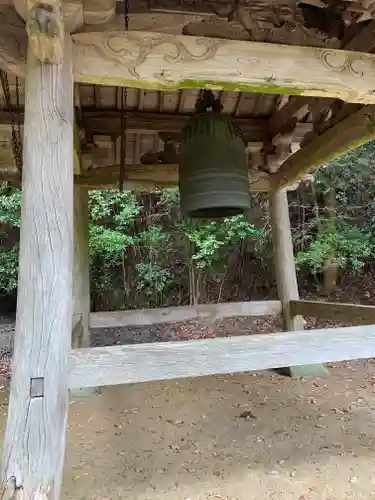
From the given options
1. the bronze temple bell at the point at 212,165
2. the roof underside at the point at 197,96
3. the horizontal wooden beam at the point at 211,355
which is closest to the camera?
the horizontal wooden beam at the point at 211,355

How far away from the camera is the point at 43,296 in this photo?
1.73 m

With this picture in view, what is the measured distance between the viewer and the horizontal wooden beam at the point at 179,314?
4574mm

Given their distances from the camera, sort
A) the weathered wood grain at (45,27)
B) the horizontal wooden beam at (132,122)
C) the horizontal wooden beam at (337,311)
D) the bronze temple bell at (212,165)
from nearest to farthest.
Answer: the weathered wood grain at (45,27), the bronze temple bell at (212,165), the horizontal wooden beam at (337,311), the horizontal wooden beam at (132,122)

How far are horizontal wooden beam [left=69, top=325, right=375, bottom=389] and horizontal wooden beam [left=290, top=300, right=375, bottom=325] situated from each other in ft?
5.18

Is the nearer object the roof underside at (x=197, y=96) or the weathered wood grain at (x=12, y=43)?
the weathered wood grain at (x=12, y=43)

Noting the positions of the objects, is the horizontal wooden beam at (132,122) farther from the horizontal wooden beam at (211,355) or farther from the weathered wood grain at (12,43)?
the horizontal wooden beam at (211,355)

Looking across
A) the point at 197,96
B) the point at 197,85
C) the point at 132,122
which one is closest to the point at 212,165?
the point at 197,85

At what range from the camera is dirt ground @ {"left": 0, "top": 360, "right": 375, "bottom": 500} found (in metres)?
2.46

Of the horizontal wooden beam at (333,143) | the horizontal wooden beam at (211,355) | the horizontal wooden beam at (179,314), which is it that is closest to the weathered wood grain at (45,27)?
the horizontal wooden beam at (211,355)

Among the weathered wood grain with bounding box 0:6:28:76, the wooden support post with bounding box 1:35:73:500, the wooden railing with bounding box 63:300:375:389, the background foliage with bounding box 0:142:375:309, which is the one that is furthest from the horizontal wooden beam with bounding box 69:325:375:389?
the background foliage with bounding box 0:142:375:309

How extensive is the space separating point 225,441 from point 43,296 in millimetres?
2013

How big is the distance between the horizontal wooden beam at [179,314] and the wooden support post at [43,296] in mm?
2811

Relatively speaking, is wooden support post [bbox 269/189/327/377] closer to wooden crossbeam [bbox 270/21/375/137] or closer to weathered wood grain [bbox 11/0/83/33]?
wooden crossbeam [bbox 270/21/375/137]

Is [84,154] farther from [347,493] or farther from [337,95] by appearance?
[347,493]
